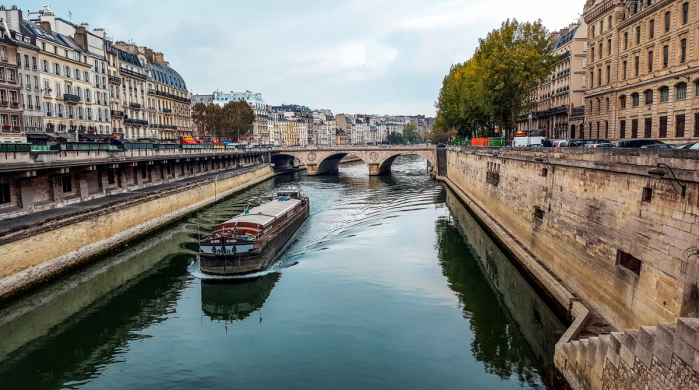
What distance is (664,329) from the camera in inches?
340

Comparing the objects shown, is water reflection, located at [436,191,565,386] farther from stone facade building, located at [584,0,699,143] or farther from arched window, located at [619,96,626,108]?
arched window, located at [619,96,626,108]

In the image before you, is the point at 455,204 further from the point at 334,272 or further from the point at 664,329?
the point at 664,329

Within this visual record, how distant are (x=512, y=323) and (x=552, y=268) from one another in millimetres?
3120

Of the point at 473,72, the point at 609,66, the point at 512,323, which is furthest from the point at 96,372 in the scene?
the point at 473,72

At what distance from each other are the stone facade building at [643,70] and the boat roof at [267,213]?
24303 millimetres

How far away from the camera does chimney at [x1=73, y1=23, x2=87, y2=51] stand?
54531 mm

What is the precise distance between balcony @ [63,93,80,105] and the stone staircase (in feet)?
174

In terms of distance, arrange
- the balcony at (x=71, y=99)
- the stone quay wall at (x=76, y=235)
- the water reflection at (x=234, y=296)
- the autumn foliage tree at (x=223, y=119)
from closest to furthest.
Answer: the stone quay wall at (x=76, y=235)
the water reflection at (x=234, y=296)
the balcony at (x=71, y=99)
the autumn foliage tree at (x=223, y=119)

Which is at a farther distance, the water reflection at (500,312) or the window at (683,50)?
the window at (683,50)

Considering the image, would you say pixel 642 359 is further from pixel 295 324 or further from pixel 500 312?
pixel 295 324

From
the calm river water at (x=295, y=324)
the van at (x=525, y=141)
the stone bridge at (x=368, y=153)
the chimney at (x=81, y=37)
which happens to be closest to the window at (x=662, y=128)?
the van at (x=525, y=141)

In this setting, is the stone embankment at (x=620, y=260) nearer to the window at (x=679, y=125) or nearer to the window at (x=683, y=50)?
the window at (x=679, y=125)

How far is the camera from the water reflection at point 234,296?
2020cm

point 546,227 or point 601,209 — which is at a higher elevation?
point 601,209
